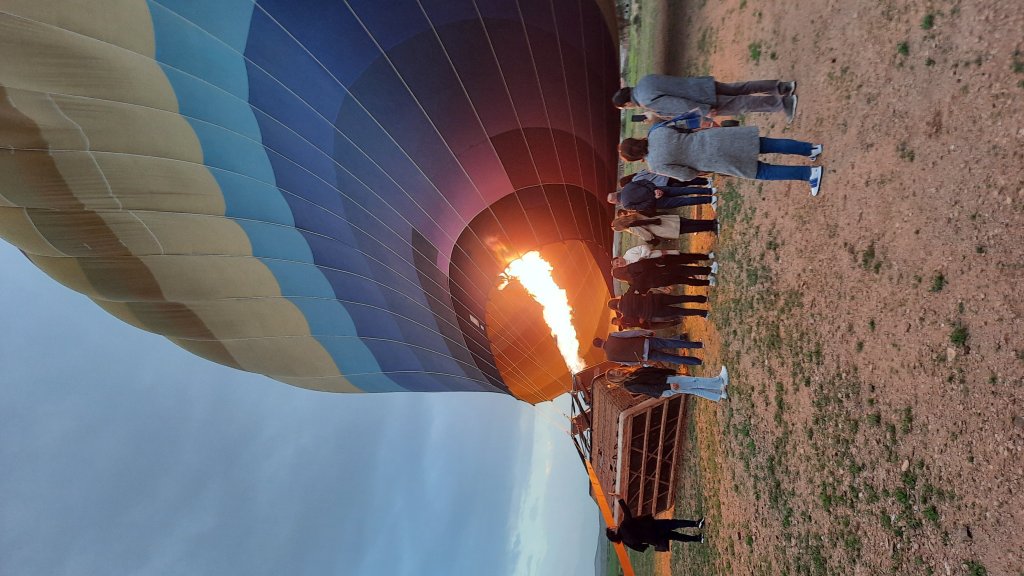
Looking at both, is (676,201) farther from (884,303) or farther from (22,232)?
(22,232)

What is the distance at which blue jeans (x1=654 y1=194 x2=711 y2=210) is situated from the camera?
5477 millimetres

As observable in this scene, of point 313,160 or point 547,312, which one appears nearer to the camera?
point 313,160

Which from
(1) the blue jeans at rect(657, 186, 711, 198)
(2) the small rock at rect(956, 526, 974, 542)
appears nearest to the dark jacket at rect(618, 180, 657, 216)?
(1) the blue jeans at rect(657, 186, 711, 198)

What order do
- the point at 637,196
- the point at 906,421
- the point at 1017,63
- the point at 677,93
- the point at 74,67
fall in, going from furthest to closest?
the point at 637,196 → the point at 74,67 → the point at 677,93 → the point at 906,421 → the point at 1017,63

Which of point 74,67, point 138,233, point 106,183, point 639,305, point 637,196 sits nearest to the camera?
point 74,67

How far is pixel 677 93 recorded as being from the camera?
4160mm

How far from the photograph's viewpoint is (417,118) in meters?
5.29

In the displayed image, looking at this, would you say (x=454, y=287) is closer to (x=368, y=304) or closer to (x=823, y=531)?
(x=368, y=304)

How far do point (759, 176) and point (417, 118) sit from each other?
3.27 meters

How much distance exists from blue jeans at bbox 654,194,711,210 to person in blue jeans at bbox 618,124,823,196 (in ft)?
4.19

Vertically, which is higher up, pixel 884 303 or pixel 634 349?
pixel 884 303

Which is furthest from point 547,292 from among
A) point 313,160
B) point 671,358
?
point 313,160

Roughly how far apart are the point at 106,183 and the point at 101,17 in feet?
5.82

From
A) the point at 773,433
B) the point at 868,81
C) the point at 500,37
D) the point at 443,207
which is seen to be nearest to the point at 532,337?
the point at 443,207
